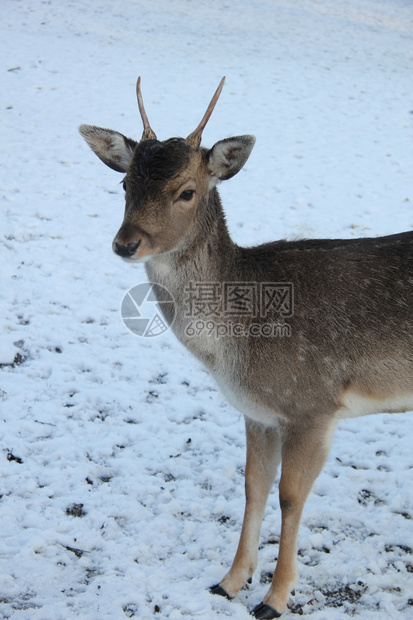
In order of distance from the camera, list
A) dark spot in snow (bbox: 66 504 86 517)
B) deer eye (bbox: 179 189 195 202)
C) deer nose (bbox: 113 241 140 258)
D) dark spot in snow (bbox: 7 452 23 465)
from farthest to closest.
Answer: dark spot in snow (bbox: 7 452 23 465) → dark spot in snow (bbox: 66 504 86 517) → deer eye (bbox: 179 189 195 202) → deer nose (bbox: 113 241 140 258)

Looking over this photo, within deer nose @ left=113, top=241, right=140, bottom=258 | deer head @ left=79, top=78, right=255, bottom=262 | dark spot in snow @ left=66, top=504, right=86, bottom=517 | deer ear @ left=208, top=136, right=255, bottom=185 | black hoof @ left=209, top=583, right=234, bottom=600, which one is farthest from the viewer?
dark spot in snow @ left=66, top=504, right=86, bottom=517

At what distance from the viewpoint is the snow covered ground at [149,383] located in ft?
12.5

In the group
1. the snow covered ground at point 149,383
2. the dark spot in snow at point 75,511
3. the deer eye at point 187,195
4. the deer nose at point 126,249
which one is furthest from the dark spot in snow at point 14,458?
the deer eye at point 187,195

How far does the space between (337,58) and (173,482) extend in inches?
507

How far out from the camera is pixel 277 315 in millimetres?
3670

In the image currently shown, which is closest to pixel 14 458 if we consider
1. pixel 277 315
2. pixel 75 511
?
pixel 75 511

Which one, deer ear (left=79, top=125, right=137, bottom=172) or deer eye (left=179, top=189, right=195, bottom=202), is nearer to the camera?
deer eye (left=179, top=189, right=195, bottom=202)

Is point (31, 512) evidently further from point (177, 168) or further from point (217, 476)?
point (177, 168)

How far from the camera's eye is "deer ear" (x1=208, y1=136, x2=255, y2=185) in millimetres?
3631

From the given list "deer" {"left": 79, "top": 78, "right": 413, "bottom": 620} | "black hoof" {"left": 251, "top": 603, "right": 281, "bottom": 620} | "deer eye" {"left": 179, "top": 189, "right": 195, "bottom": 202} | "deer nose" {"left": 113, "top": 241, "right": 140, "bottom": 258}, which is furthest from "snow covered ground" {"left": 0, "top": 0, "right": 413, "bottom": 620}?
"deer eye" {"left": 179, "top": 189, "right": 195, "bottom": 202}

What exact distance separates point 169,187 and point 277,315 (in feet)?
2.87

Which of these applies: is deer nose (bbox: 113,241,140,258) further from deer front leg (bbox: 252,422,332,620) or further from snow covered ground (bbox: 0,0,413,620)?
snow covered ground (bbox: 0,0,413,620)

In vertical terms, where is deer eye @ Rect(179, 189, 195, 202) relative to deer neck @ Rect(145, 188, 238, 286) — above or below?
above

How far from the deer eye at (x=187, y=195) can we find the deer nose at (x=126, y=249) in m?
0.39
